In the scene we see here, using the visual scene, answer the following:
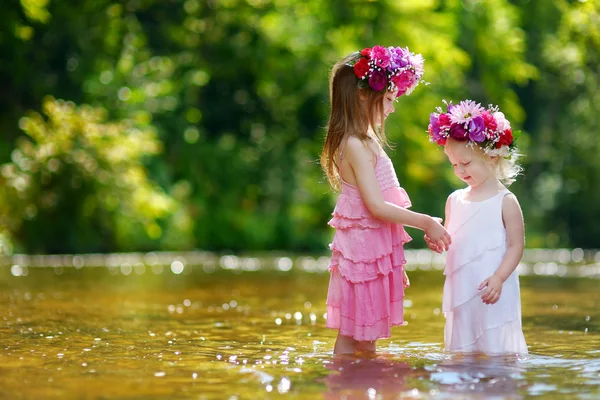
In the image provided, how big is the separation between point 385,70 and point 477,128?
626 millimetres

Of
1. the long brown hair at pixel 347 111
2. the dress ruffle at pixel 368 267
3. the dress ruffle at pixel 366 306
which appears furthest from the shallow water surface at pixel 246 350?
the long brown hair at pixel 347 111

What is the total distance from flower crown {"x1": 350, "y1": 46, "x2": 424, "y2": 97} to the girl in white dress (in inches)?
12.6

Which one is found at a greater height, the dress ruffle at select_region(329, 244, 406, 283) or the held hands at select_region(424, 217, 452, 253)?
the held hands at select_region(424, 217, 452, 253)

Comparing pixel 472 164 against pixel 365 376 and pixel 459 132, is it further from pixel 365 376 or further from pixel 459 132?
pixel 365 376

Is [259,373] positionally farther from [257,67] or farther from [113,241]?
[257,67]

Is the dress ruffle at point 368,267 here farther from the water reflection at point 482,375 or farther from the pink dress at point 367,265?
the water reflection at point 482,375

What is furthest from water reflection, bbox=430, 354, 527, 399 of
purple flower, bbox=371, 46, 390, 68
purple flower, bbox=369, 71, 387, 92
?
purple flower, bbox=371, 46, 390, 68

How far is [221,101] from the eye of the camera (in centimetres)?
2981

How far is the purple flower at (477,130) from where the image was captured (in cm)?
680

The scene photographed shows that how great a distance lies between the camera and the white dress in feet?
22.1

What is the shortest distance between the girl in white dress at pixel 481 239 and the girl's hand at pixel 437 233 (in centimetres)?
26

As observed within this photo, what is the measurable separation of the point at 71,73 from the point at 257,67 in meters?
4.36

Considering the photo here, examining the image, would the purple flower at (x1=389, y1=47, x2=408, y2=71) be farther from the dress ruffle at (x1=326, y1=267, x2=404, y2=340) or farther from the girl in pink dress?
the dress ruffle at (x1=326, y1=267, x2=404, y2=340)

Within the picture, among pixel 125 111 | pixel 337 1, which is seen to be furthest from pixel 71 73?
pixel 337 1
